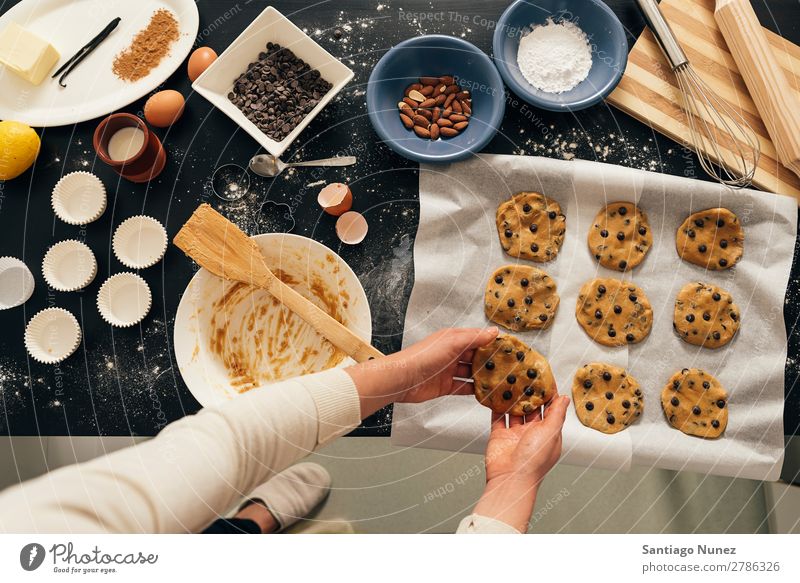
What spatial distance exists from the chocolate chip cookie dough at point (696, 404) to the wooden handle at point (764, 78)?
0.37 meters

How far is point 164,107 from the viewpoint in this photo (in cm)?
89

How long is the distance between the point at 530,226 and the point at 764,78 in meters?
0.43

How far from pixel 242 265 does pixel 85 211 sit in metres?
0.29

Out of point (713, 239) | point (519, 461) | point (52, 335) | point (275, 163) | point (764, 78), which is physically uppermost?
point (764, 78)

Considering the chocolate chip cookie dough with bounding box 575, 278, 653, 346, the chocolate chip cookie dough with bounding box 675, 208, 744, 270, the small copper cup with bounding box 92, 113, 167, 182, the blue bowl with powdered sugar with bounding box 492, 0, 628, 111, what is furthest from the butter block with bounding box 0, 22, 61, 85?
the chocolate chip cookie dough with bounding box 675, 208, 744, 270

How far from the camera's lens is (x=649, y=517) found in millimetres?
895

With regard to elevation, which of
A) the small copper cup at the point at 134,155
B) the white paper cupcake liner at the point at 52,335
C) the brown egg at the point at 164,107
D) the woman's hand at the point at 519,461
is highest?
the brown egg at the point at 164,107

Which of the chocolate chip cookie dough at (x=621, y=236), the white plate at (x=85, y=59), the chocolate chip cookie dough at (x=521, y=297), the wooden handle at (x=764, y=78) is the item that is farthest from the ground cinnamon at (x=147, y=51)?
the wooden handle at (x=764, y=78)

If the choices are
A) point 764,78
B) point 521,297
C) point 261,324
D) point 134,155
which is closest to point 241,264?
point 261,324

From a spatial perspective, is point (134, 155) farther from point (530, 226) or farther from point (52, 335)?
point (530, 226)

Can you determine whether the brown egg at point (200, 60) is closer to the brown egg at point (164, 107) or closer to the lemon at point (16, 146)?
the brown egg at point (164, 107)

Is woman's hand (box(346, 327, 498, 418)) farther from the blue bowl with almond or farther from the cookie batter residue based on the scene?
the blue bowl with almond

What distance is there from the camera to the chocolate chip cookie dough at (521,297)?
90cm
